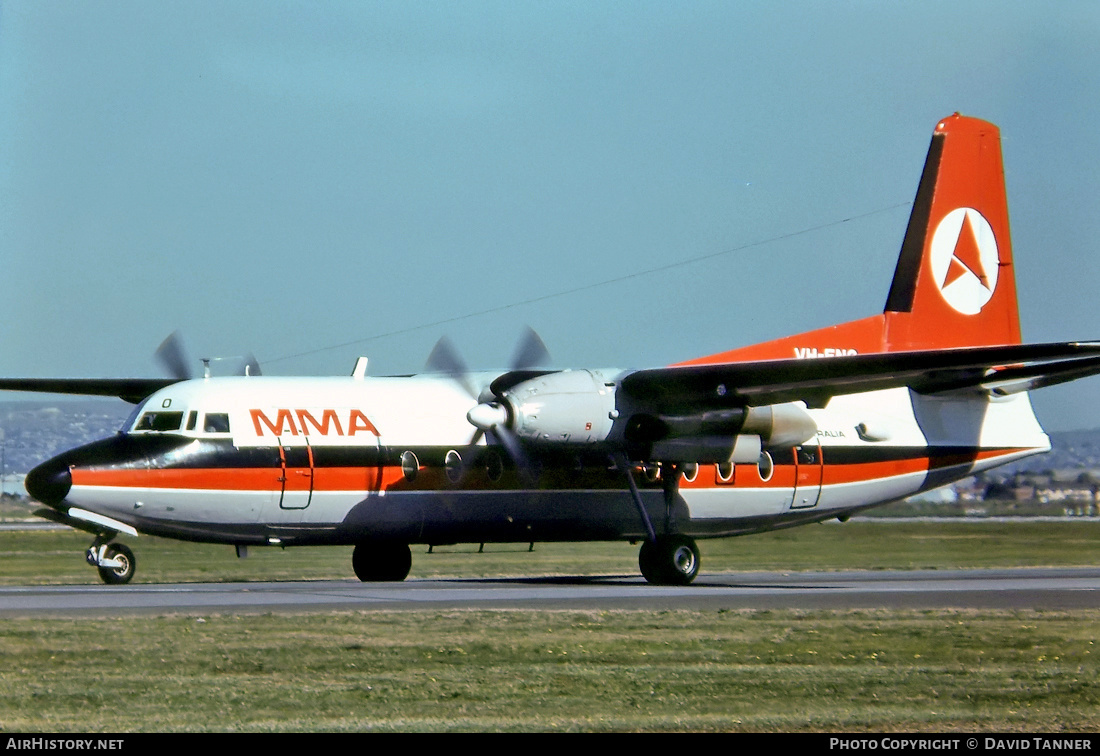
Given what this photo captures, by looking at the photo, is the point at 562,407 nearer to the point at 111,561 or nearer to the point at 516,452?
the point at 516,452

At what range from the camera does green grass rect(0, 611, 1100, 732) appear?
1089 cm

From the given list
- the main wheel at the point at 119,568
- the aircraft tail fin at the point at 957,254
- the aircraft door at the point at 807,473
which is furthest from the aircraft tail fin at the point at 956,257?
the main wheel at the point at 119,568

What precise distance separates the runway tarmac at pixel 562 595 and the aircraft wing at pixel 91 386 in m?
3.85

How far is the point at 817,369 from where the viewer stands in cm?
2214

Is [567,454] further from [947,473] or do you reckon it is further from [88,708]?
[88,708]

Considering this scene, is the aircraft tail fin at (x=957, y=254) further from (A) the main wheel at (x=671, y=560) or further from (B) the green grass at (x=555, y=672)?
(B) the green grass at (x=555, y=672)

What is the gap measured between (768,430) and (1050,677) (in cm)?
1088

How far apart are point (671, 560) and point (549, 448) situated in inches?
119

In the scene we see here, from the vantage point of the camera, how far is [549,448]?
2289cm

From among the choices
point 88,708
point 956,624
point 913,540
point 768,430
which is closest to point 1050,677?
point 956,624

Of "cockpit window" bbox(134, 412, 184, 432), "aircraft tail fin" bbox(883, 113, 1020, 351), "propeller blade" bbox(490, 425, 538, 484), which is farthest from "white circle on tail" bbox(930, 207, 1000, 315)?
"cockpit window" bbox(134, 412, 184, 432)

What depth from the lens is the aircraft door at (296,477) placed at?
22406 mm

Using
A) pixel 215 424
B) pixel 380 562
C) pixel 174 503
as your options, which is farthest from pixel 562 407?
pixel 174 503

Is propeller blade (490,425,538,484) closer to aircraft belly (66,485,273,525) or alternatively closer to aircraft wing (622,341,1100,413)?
aircraft wing (622,341,1100,413)
